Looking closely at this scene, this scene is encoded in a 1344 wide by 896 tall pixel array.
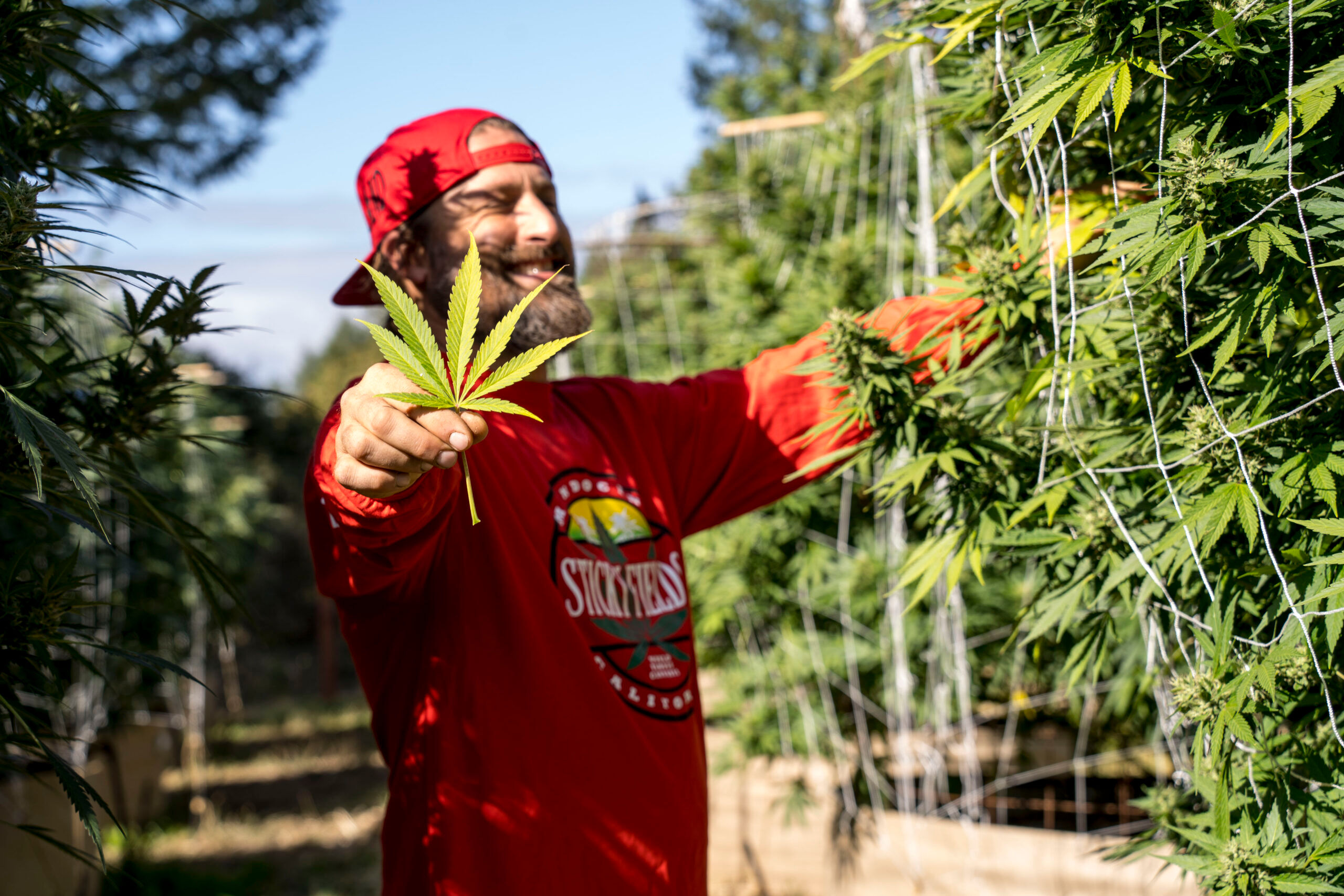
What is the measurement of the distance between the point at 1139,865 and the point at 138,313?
2973 millimetres

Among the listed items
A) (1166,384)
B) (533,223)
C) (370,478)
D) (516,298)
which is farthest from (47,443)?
(1166,384)

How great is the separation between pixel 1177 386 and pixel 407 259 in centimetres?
126

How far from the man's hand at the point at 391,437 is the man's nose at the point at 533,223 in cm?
68

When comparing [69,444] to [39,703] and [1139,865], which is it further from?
[39,703]

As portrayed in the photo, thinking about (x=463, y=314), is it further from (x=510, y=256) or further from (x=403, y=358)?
(x=510, y=256)

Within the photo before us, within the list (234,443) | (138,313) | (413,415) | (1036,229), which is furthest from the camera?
(234,443)

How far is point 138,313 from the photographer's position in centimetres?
134

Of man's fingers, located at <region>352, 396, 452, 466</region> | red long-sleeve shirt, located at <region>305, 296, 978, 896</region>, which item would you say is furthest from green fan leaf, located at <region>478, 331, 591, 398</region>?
red long-sleeve shirt, located at <region>305, 296, 978, 896</region>

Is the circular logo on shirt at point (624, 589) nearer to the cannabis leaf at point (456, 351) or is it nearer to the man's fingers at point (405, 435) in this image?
the man's fingers at point (405, 435)

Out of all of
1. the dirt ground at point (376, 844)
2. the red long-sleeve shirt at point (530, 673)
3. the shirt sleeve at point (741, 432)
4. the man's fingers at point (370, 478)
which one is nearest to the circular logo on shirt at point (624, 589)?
the red long-sleeve shirt at point (530, 673)

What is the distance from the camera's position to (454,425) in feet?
3.00

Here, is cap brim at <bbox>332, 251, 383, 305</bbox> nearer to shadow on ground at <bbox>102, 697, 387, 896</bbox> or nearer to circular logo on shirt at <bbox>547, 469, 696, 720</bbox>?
circular logo on shirt at <bbox>547, 469, 696, 720</bbox>

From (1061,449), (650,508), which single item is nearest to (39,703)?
(650,508)

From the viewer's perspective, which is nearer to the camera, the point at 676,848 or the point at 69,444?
the point at 69,444
